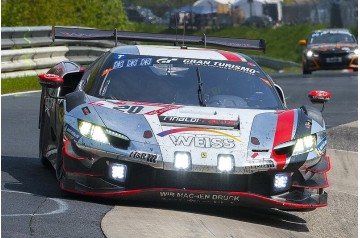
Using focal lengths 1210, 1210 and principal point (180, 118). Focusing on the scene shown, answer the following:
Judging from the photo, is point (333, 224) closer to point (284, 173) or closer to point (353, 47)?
point (284, 173)

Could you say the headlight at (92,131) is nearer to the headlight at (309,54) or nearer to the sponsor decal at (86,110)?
the sponsor decal at (86,110)

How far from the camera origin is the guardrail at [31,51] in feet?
72.6

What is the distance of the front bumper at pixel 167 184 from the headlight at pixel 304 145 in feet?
0.61

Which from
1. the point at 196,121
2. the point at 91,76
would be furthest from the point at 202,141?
the point at 91,76

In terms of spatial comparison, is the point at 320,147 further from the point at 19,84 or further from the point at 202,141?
the point at 19,84

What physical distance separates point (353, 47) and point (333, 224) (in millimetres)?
25342

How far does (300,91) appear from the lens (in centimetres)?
2403

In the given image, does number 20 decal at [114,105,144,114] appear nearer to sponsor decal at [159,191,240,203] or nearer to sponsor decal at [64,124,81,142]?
sponsor decal at [64,124,81,142]

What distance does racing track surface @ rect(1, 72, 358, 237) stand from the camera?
7645mm

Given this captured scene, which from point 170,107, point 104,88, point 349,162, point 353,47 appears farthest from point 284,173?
point 353,47

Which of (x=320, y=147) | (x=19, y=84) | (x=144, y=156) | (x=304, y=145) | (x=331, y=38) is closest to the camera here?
(x=144, y=156)

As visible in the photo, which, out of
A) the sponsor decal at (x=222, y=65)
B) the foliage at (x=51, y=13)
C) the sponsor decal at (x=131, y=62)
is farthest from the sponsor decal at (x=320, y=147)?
the foliage at (x=51, y=13)

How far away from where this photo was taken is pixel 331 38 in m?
35.8

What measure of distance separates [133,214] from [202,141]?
842mm
